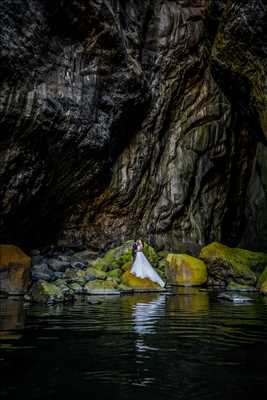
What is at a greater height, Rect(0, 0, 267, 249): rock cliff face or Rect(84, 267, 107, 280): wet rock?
Rect(0, 0, 267, 249): rock cliff face

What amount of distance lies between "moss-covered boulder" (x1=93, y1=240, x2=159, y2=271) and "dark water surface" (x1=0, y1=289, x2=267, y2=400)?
9012 mm

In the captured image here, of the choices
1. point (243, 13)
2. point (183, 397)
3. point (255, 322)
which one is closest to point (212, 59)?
point (243, 13)

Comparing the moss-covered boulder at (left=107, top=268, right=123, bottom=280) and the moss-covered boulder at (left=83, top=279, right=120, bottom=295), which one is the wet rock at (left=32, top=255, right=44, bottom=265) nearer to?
the moss-covered boulder at (left=107, top=268, right=123, bottom=280)

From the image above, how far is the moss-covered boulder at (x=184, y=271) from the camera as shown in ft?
59.9

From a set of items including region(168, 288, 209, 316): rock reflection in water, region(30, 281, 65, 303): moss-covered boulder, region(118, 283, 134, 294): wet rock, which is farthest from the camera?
region(118, 283, 134, 294): wet rock

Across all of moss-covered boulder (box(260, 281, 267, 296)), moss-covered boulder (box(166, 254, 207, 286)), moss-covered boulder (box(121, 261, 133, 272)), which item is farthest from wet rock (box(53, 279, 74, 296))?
moss-covered boulder (box(260, 281, 267, 296))

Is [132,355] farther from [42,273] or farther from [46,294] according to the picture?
[42,273]

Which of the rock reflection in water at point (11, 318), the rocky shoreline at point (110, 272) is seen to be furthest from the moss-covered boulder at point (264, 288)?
the rock reflection in water at point (11, 318)

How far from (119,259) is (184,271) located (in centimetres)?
286

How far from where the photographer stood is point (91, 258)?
20.8 m

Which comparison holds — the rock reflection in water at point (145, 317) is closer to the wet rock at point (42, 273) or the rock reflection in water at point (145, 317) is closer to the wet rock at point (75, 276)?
the wet rock at point (75, 276)

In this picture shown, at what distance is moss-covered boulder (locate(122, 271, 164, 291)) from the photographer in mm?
15365

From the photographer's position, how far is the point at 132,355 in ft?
16.5

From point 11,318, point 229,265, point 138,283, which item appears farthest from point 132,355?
point 229,265
